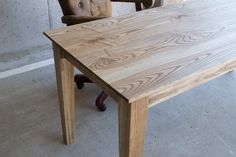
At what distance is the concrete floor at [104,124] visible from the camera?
1634 millimetres

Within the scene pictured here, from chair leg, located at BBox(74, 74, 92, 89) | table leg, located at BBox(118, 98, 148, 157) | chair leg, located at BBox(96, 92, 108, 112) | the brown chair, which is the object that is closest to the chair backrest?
the brown chair

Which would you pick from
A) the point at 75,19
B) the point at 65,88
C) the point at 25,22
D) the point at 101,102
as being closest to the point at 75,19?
the point at 75,19

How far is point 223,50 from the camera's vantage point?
3.68 feet

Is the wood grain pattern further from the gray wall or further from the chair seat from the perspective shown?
the gray wall

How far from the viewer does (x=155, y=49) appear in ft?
3.75

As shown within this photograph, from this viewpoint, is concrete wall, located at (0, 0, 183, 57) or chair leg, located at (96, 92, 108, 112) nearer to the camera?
chair leg, located at (96, 92, 108, 112)

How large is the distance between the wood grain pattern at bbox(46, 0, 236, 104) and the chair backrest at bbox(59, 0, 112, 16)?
0.38 metres

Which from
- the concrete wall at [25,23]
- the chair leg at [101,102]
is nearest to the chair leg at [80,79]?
the chair leg at [101,102]

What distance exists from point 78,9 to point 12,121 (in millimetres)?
884

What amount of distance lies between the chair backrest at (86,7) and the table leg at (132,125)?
1.01 metres

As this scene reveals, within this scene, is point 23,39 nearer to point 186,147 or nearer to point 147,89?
point 186,147

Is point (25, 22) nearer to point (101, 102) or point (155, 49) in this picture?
point (101, 102)

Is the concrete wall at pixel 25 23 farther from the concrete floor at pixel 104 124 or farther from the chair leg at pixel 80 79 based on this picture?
the chair leg at pixel 80 79

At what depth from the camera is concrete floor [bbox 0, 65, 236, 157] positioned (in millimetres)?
1634
